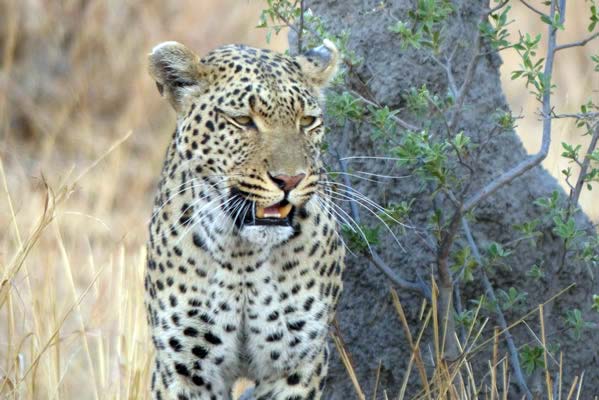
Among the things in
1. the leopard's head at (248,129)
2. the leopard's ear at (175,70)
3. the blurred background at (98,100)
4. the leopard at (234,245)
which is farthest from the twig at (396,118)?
the blurred background at (98,100)

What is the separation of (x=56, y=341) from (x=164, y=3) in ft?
23.6

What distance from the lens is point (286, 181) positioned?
464 centimetres

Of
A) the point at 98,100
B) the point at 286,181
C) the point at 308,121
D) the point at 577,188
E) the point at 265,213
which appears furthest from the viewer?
the point at 98,100

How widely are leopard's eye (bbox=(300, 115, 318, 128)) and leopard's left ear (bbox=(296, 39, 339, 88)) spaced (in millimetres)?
272

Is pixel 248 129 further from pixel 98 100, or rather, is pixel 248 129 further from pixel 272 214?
pixel 98 100

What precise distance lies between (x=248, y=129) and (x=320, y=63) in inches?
22.0

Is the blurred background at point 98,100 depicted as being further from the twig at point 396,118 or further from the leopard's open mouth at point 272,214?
the leopard's open mouth at point 272,214

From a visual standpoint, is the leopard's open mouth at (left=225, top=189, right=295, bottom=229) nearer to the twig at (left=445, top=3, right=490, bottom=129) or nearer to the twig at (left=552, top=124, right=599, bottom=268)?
the twig at (left=445, top=3, right=490, bottom=129)

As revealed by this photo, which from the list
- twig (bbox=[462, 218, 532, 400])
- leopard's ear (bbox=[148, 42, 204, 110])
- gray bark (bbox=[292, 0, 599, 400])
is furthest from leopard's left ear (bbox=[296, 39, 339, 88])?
twig (bbox=[462, 218, 532, 400])

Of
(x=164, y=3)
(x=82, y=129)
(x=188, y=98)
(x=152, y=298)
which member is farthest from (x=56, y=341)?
(x=164, y=3)

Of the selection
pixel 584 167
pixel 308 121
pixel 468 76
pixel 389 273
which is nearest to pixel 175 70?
pixel 308 121

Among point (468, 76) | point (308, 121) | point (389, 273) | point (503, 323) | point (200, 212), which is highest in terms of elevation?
point (468, 76)

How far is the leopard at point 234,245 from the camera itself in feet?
15.9

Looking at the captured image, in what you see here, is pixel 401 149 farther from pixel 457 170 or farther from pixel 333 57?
pixel 457 170
